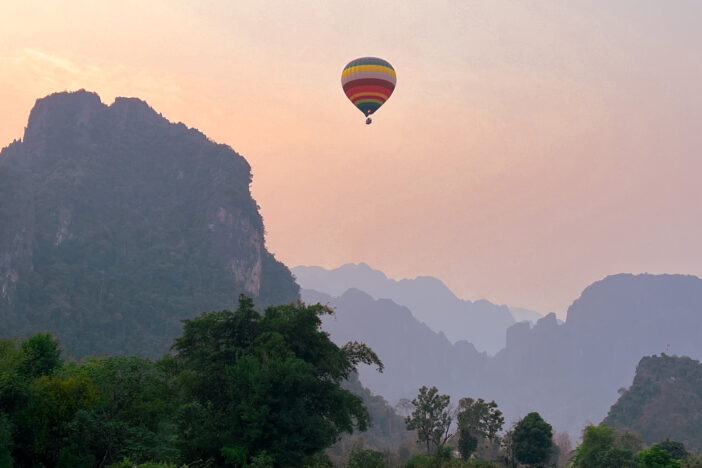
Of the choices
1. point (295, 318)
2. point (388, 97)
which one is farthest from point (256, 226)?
point (295, 318)

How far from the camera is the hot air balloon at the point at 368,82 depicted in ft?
160

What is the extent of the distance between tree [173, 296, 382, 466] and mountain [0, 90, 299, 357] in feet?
257

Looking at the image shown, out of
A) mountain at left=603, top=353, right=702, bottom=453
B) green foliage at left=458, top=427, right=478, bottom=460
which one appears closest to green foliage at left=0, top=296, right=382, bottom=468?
green foliage at left=458, top=427, right=478, bottom=460

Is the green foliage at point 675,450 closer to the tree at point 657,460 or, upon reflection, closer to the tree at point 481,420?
the tree at point 657,460

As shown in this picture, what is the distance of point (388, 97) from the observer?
50.9m

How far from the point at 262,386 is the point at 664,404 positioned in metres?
102

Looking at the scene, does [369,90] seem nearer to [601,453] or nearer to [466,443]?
[466,443]

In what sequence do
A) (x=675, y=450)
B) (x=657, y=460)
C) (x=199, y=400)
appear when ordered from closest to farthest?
(x=199, y=400)
(x=657, y=460)
(x=675, y=450)

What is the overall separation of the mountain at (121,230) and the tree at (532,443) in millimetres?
76300

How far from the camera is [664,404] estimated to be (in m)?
106

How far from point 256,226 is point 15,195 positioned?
5457cm

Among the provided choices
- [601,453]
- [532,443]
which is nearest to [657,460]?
[532,443]

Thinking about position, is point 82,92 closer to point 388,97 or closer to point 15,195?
point 15,195

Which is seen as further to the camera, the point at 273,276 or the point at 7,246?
the point at 273,276
